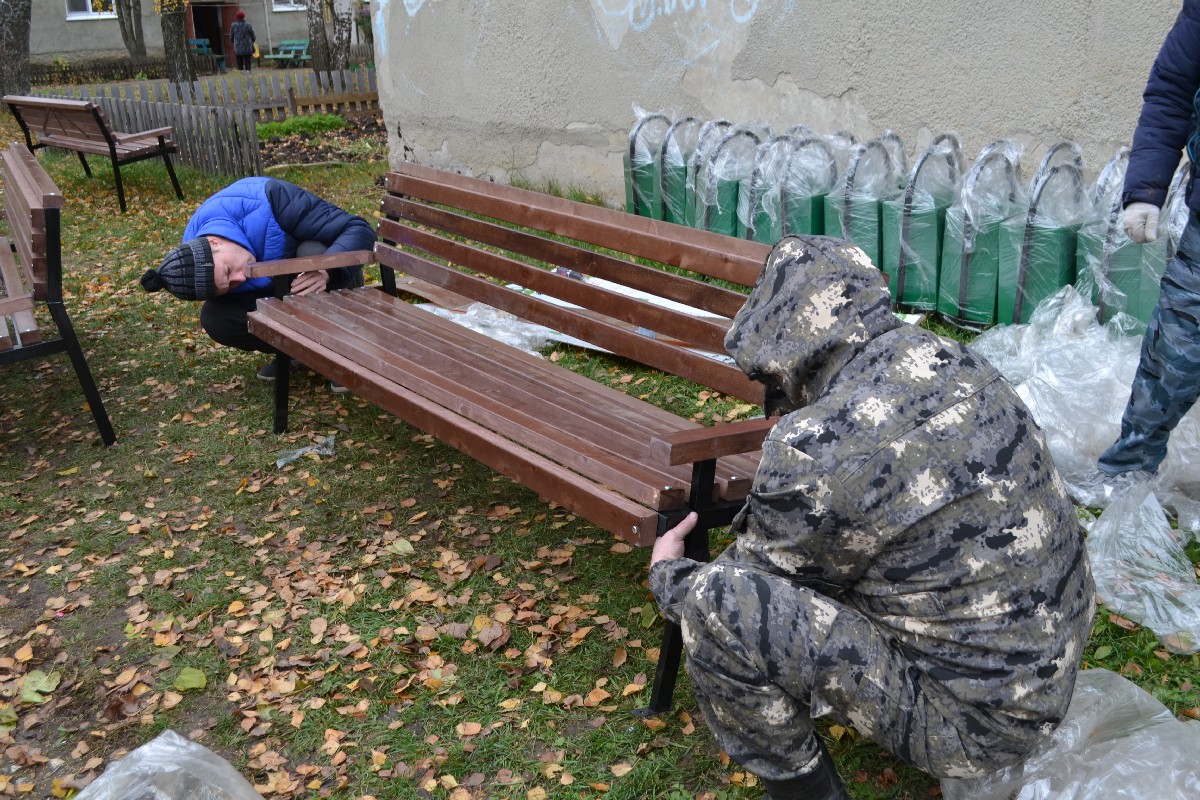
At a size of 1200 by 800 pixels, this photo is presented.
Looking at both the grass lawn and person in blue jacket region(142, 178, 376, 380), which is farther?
person in blue jacket region(142, 178, 376, 380)

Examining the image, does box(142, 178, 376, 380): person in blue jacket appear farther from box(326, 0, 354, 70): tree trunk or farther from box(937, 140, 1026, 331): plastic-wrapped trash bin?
box(326, 0, 354, 70): tree trunk

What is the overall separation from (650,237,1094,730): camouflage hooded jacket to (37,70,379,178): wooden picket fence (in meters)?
9.10

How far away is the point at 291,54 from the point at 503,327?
1029 inches

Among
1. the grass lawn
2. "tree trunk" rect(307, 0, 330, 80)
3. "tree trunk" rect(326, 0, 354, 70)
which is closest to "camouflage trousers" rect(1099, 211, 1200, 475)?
the grass lawn

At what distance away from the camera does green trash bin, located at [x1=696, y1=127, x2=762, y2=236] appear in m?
6.24

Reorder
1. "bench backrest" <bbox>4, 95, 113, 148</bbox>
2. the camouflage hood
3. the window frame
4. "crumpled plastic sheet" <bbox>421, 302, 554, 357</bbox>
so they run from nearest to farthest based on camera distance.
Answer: the camouflage hood → "crumpled plastic sheet" <bbox>421, 302, 554, 357</bbox> → "bench backrest" <bbox>4, 95, 113, 148</bbox> → the window frame

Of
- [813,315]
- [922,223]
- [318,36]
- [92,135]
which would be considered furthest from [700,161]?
[318,36]

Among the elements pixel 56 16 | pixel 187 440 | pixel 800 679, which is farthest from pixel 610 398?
pixel 56 16

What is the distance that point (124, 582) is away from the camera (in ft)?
12.2

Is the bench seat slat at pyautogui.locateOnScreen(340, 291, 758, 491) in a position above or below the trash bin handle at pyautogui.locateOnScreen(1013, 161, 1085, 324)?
below

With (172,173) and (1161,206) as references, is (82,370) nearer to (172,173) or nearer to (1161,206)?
(1161,206)

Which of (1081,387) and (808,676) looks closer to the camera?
(808,676)

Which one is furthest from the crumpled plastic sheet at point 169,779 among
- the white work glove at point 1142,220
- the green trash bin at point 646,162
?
the green trash bin at point 646,162

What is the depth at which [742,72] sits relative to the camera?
686 centimetres
